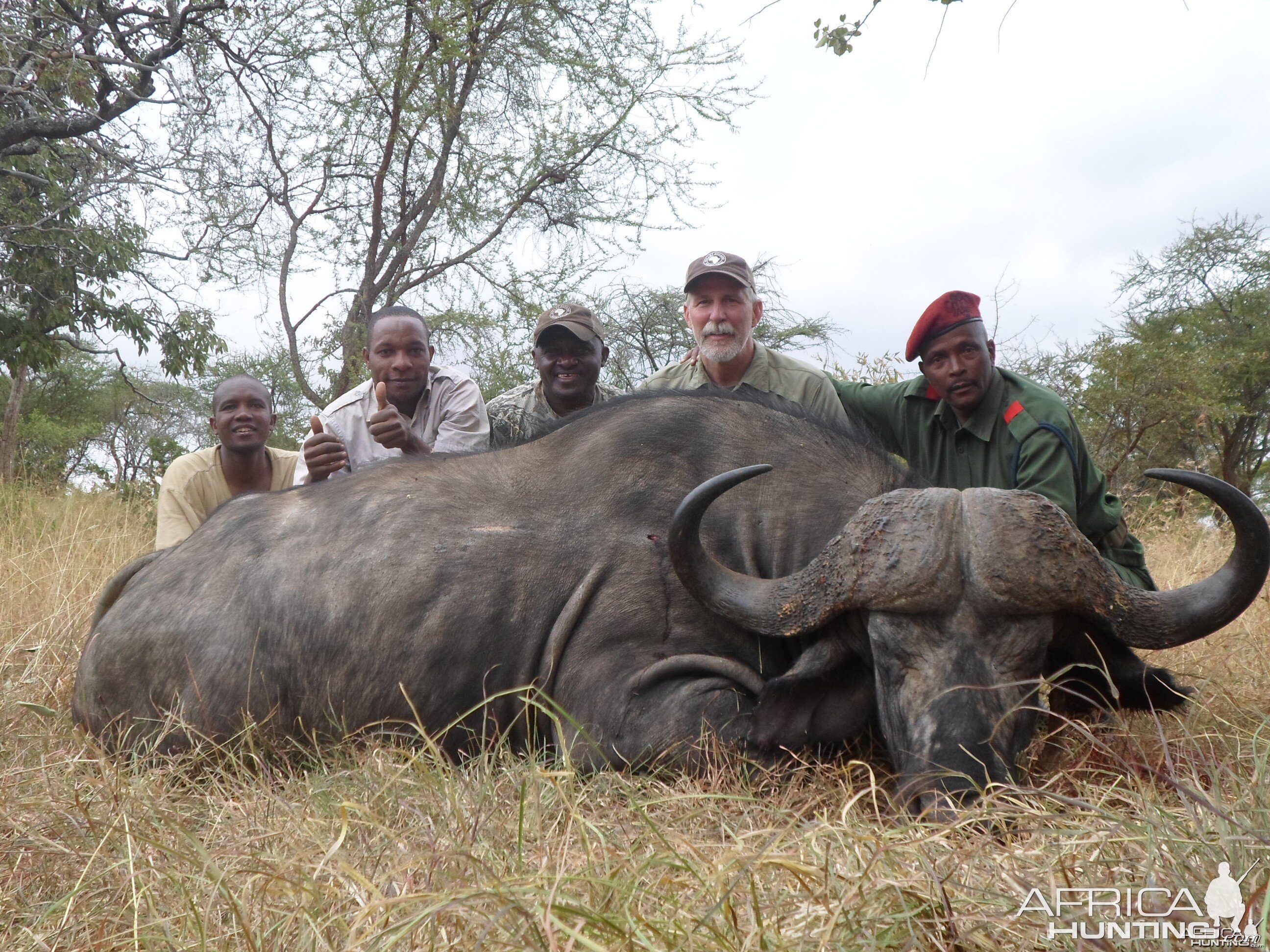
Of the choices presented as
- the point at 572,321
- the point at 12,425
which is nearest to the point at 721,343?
the point at 572,321

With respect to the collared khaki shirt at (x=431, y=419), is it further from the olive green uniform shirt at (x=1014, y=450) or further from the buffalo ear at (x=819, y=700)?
the buffalo ear at (x=819, y=700)

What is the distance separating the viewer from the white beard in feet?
20.5

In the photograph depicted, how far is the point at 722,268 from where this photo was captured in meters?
6.17

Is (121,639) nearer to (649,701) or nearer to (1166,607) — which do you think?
(649,701)

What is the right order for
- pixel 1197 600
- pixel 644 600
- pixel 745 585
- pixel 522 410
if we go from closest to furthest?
pixel 1197 600
pixel 745 585
pixel 644 600
pixel 522 410

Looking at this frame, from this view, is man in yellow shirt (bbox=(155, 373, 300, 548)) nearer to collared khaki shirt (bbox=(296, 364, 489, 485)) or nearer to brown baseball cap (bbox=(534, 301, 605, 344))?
collared khaki shirt (bbox=(296, 364, 489, 485))

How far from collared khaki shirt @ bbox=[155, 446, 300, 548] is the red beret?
366 cm

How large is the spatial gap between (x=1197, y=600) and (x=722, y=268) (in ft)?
11.9

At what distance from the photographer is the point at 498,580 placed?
379cm

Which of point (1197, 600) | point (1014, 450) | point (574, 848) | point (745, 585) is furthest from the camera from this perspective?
point (1014, 450)

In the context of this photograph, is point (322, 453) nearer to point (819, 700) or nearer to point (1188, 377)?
point (819, 700)

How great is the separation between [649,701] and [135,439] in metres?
26.9

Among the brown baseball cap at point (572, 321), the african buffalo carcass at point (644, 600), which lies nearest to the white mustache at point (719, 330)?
the brown baseball cap at point (572, 321)

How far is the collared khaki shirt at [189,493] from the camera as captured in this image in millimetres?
5766
